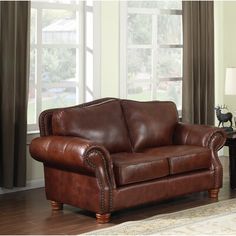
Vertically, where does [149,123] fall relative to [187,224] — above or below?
above

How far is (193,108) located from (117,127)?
2114 millimetres

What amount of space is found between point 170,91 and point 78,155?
316 centimetres

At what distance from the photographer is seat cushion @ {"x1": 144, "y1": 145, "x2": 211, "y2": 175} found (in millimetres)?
5211

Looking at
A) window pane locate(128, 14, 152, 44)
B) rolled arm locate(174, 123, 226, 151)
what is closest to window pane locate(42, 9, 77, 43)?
window pane locate(128, 14, 152, 44)

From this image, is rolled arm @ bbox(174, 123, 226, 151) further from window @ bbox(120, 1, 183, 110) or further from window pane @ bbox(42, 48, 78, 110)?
window pane @ bbox(42, 48, 78, 110)

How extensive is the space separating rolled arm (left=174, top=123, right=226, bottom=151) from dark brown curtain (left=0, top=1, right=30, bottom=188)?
1.58 metres

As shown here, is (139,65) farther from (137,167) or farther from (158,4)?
(137,167)

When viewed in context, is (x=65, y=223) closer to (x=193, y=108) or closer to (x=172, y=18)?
(x=193, y=108)

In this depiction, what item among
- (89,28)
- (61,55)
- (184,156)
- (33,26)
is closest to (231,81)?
(184,156)

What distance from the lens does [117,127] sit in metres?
5.49

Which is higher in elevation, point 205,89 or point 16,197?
point 205,89

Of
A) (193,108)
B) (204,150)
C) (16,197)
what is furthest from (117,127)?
(193,108)

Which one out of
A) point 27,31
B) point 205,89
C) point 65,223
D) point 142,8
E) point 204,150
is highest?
point 142,8

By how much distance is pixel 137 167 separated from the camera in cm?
488
